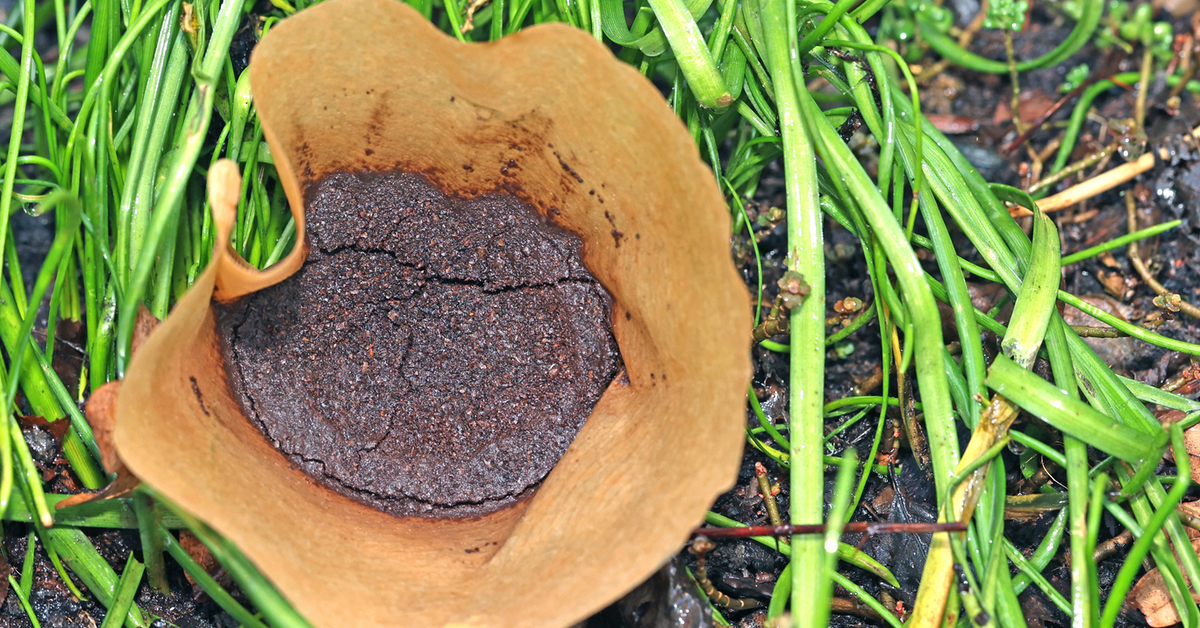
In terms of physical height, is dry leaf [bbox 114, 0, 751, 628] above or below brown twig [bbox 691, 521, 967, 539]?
above

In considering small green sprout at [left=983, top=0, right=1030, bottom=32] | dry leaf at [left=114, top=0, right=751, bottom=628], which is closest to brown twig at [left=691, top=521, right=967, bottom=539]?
dry leaf at [left=114, top=0, right=751, bottom=628]

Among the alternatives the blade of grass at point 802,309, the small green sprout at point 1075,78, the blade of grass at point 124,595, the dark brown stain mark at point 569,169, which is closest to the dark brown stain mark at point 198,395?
the blade of grass at point 124,595

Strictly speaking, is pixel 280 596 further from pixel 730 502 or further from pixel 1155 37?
pixel 1155 37

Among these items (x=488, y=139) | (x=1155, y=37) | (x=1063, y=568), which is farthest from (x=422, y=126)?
(x=1155, y=37)

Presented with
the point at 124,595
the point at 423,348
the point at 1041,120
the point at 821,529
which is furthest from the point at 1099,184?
the point at 124,595

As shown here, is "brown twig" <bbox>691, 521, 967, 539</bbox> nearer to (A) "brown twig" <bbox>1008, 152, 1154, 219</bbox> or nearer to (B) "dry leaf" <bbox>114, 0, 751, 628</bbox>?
(B) "dry leaf" <bbox>114, 0, 751, 628</bbox>
